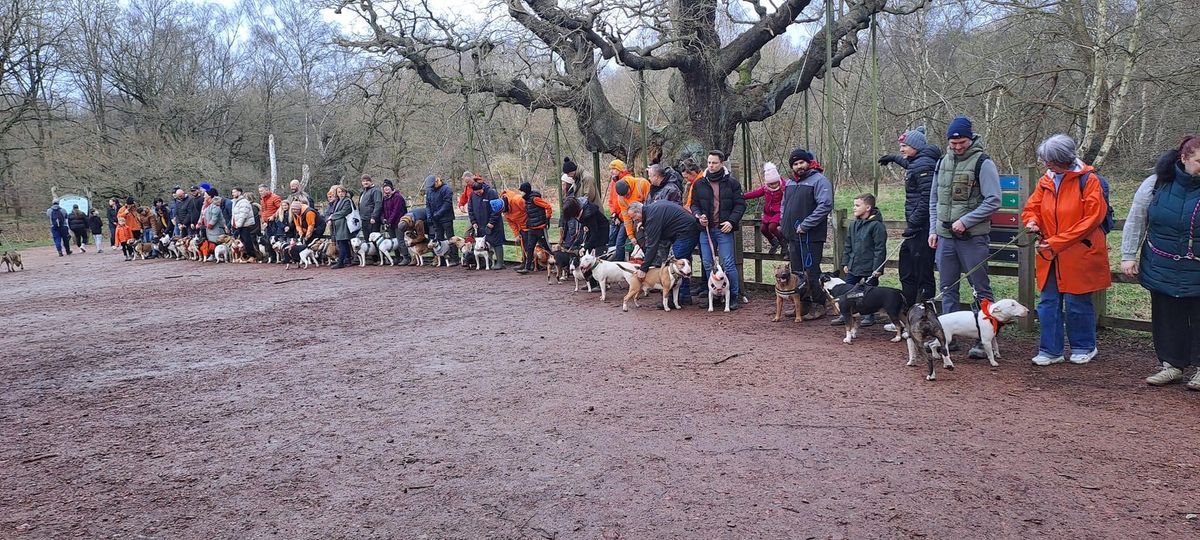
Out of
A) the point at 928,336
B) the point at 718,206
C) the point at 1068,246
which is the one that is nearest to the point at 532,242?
the point at 718,206

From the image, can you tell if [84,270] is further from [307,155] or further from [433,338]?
[307,155]

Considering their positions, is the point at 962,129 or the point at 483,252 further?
the point at 483,252

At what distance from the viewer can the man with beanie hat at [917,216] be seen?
7070mm

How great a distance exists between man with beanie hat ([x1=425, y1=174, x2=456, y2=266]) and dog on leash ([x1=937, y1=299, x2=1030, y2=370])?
10.4m

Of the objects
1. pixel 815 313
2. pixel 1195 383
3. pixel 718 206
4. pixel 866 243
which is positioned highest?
pixel 718 206

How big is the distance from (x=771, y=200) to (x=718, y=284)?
1621mm

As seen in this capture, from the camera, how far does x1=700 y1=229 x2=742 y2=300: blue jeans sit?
30.1 ft

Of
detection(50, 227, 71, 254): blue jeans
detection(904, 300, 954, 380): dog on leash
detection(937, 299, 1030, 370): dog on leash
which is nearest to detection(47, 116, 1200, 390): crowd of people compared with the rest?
detection(937, 299, 1030, 370): dog on leash

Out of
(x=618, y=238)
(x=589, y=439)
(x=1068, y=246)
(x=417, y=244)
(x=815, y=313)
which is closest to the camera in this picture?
(x=589, y=439)

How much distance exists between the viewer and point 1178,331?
17.3 feet

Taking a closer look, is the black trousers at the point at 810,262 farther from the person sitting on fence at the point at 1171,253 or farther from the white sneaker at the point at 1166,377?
the white sneaker at the point at 1166,377

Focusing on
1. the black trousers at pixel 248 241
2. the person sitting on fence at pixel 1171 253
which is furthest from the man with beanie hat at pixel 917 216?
the black trousers at pixel 248 241

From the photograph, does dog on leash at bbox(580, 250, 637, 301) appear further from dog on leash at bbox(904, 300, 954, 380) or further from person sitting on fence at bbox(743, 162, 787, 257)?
dog on leash at bbox(904, 300, 954, 380)

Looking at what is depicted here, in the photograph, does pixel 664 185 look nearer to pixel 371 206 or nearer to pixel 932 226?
pixel 932 226
